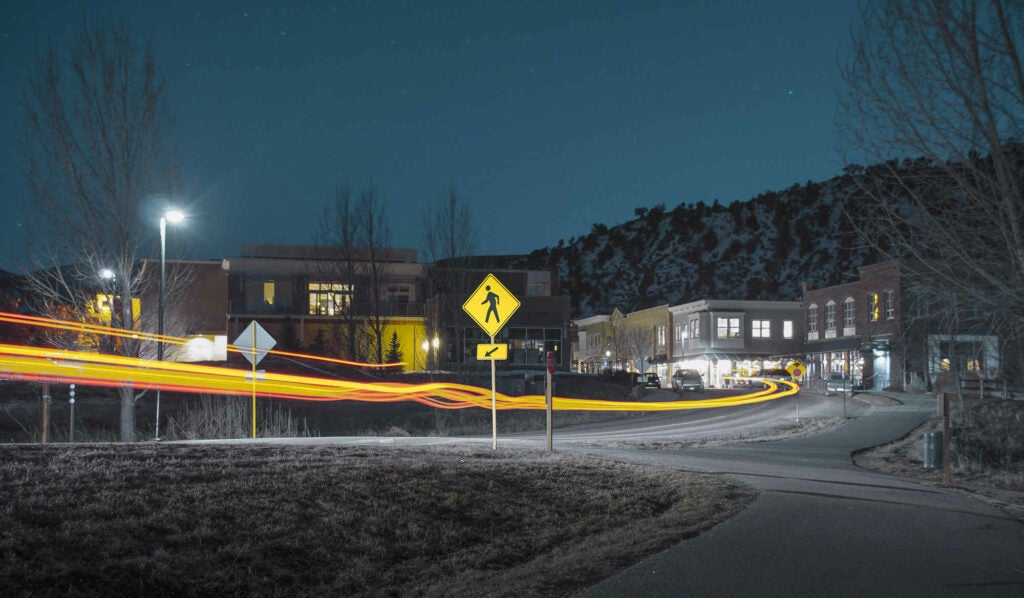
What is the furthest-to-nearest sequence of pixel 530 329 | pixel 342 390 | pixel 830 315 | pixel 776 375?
pixel 830 315, pixel 776 375, pixel 530 329, pixel 342 390

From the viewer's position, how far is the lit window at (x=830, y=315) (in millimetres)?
63272

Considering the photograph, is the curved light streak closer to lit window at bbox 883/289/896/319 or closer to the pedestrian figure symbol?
lit window at bbox 883/289/896/319

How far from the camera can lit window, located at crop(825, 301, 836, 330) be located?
63272mm

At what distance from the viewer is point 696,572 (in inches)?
291

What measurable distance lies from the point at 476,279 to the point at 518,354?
16.8 metres

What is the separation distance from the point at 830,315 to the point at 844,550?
59.0 m

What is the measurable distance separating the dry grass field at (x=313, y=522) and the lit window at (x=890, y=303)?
145 ft

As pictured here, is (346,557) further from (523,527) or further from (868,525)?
(868,525)

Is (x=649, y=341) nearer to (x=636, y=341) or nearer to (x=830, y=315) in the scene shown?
(x=636, y=341)

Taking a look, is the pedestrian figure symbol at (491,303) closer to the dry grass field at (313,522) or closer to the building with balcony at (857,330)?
the dry grass field at (313,522)

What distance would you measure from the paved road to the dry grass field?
499 mm

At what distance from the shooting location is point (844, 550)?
27.6ft

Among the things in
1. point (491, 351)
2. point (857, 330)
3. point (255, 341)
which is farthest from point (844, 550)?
point (857, 330)

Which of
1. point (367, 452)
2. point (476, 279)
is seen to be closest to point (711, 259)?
point (476, 279)
